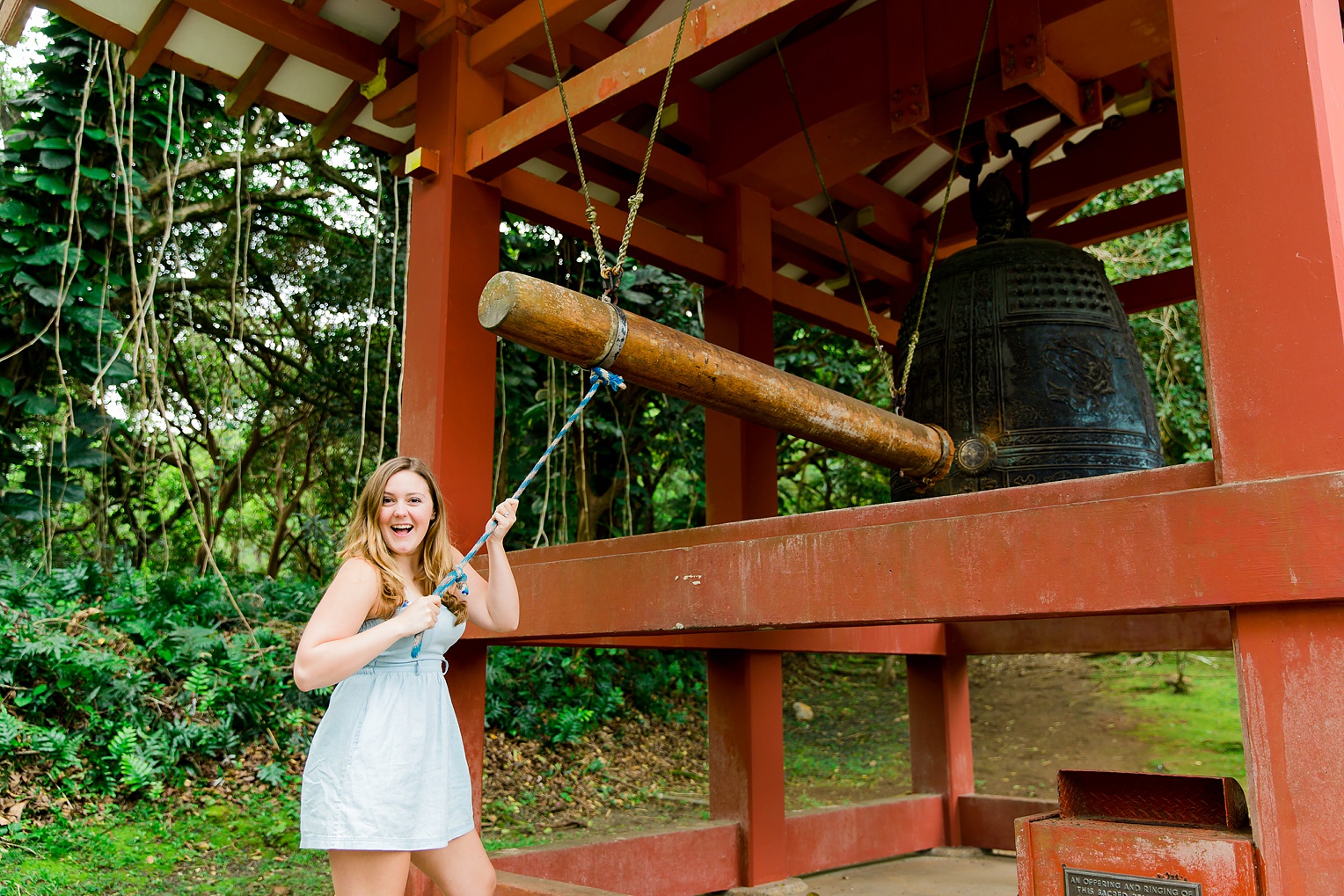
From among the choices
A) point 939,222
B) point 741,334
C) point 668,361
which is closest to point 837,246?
point 741,334

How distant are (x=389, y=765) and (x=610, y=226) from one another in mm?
2673

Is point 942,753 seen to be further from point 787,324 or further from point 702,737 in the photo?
point 787,324

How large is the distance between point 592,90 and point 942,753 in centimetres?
440

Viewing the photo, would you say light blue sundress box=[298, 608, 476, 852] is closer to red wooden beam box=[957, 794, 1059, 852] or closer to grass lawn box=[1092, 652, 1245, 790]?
red wooden beam box=[957, 794, 1059, 852]

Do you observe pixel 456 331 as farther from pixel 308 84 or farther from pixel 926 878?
pixel 926 878

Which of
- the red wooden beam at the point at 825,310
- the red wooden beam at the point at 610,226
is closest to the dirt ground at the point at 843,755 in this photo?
the red wooden beam at the point at 825,310

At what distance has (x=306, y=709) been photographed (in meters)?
5.75

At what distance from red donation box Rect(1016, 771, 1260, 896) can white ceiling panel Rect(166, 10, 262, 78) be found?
3.76 metres

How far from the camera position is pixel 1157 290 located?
496 cm

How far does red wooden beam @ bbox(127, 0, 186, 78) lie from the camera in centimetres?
352

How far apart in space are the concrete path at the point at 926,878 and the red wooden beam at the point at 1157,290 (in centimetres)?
290

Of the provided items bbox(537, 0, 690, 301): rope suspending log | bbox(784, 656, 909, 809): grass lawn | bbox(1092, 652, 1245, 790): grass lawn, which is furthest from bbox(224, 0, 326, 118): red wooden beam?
bbox(1092, 652, 1245, 790): grass lawn

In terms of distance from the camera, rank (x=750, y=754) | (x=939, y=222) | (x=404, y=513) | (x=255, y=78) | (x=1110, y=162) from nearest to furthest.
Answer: (x=404, y=513), (x=939, y=222), (x=255, y=78), (x=750, y=754), (x=1110, y=162)

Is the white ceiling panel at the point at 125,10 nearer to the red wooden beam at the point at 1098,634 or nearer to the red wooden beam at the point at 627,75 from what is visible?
the red wooden beam at the point at 627,75
